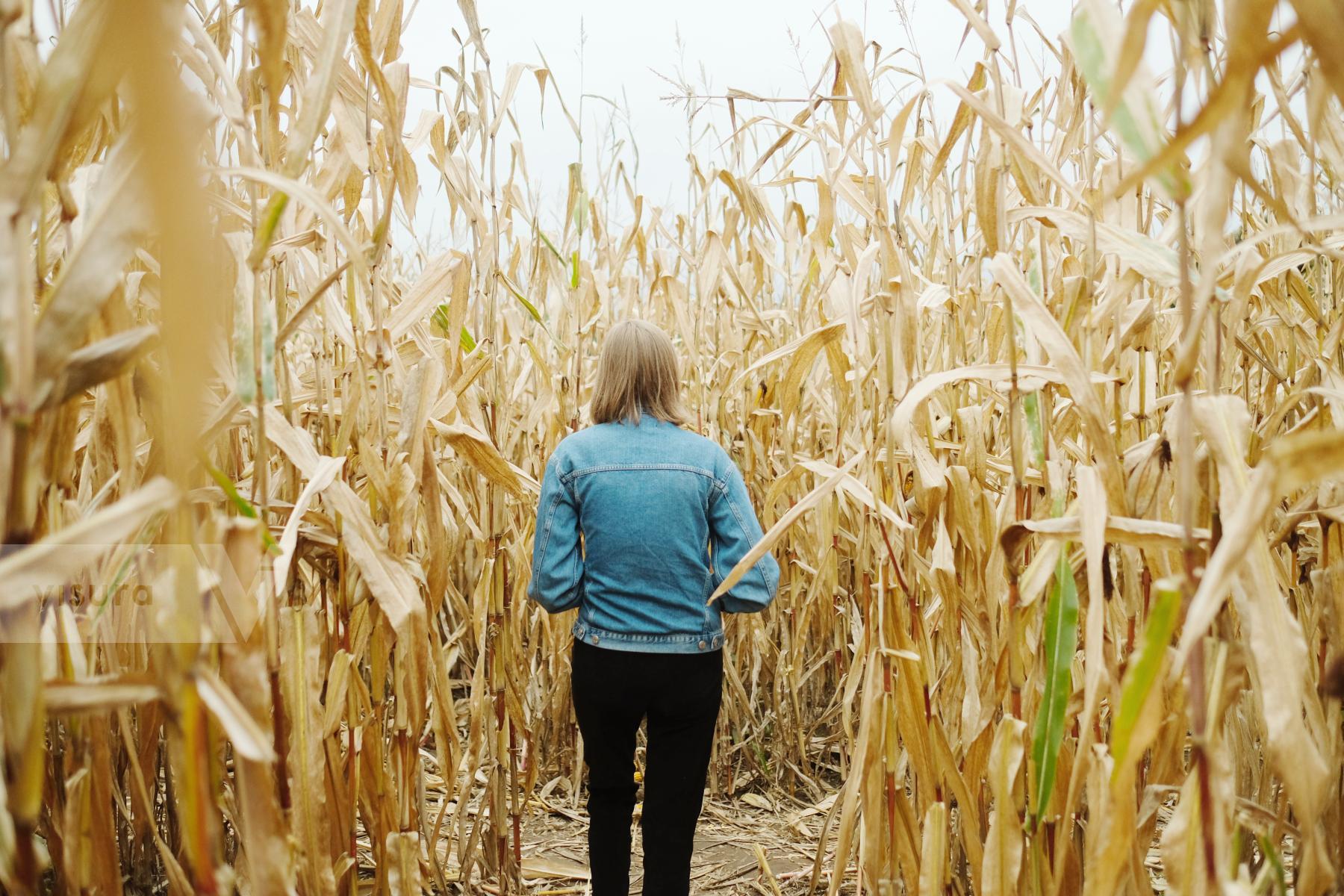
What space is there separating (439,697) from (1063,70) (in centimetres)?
139

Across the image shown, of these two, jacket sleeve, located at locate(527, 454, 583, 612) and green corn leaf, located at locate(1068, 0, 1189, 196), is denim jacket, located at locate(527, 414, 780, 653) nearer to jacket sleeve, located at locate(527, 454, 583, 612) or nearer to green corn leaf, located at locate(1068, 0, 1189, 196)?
jacket sleeve, located at locate(527, 454, 583, 612)

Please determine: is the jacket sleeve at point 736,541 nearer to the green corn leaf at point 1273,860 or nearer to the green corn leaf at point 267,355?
the green corn leaf at point 1273,860

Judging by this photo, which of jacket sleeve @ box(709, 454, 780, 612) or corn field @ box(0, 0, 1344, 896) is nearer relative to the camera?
corn field @ box(0, 0, 1344, 896)

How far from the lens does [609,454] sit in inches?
72.7

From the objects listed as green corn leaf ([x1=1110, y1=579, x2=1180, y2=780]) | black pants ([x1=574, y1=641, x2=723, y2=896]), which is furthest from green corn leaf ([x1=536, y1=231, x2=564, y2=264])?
green corn leaf ([x1=1110, y1=579, x2=1180, y2=780])

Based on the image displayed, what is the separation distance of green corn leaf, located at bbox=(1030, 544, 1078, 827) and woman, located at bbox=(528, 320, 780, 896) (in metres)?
0.94

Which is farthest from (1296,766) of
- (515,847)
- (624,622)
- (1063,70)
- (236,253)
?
(515,847)

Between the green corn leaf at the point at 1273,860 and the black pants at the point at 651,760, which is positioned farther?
the black pants at the point at 651,760

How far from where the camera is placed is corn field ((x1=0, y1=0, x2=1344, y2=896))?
18.9 inches

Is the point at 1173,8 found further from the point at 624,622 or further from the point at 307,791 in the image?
the point at 624,622

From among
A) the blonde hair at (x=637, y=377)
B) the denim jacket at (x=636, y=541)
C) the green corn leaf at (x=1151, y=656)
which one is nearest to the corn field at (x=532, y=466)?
the green corn leaf at (x=1151, y=656)

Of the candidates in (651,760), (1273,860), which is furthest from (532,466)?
(1273,860)

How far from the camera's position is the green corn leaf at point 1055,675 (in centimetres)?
86

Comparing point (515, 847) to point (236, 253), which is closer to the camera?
point (236, 253)
